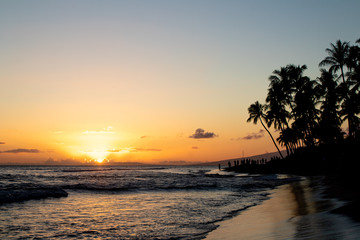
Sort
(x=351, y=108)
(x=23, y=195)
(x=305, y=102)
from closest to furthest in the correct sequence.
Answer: (x=23, y=195)
(x=351, y=108)
(x=305, y=102)

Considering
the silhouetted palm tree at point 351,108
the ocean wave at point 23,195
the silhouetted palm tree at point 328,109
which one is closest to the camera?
the ocean wave at point 23,195

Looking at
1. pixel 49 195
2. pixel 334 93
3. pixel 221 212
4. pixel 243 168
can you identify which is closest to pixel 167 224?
pixel 221 212

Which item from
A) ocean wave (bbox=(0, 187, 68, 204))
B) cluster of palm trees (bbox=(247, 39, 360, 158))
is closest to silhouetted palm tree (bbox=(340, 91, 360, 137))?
cluster of palm trees (bbox=(247, 39, 360, 158))

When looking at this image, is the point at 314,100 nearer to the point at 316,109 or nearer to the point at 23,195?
the point at 316,109

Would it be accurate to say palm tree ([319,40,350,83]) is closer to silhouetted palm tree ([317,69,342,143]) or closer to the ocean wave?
silhouetted palm tree ([317,69,342,143])

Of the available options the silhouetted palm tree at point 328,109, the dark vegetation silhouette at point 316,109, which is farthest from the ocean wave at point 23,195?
the silhouetted palm tree at point 328,109

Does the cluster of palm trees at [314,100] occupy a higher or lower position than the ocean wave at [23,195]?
higher

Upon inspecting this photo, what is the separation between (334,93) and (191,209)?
145 ft

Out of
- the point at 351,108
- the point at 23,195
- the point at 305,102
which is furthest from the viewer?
the point at 305,102

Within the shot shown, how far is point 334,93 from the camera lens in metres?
48.0

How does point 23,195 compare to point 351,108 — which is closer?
point 23,195

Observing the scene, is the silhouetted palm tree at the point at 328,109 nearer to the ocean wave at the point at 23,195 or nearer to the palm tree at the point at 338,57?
the palm tree at the point at 338,57

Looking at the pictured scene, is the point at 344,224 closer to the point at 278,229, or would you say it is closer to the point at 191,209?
the point at 278,229

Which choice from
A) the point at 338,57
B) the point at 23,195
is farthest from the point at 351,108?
the point at 23,195
